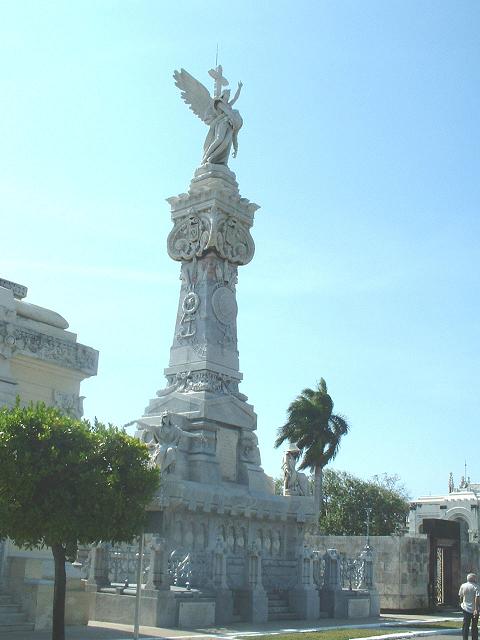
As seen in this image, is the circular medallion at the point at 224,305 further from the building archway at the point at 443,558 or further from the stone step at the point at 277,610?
the building archway at the point at 443,558

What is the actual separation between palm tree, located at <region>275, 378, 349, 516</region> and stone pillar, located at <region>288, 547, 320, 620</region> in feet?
77.7

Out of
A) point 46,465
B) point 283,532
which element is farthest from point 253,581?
point 46,465

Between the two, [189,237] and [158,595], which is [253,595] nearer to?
[158,595]

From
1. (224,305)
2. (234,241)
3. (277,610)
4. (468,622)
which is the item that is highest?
(234,241)

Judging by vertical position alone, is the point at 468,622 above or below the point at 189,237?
below

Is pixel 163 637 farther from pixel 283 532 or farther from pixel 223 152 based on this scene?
pixel 223 152

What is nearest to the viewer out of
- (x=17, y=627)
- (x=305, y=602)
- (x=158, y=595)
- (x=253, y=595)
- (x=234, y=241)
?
(x=17, y=627)

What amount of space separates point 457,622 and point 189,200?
16.8 meters

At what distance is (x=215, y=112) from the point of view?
30.7 metres

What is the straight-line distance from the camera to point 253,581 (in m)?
20.7

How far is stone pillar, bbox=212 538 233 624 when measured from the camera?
1916 cm

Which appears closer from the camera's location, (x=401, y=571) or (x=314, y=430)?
(x=401, y=571)

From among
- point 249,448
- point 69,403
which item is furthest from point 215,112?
point 69,403

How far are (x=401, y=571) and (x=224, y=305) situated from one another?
11250 millimetres
